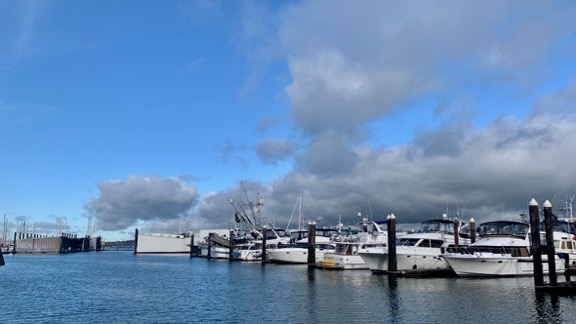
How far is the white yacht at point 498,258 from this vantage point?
200ft

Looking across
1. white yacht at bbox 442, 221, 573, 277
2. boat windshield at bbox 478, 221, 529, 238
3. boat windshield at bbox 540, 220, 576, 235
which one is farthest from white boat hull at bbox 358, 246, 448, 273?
boat windshield at bbox 540, 220, 576, 235

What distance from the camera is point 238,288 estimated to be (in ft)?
188

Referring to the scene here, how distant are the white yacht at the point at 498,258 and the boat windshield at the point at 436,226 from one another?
908 centimetres

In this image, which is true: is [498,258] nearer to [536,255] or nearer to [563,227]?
[536,255]

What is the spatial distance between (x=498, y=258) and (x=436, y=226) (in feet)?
56.3

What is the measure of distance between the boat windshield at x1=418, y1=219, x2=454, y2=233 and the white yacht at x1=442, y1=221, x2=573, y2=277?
9077mm

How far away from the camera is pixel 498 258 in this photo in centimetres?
6078

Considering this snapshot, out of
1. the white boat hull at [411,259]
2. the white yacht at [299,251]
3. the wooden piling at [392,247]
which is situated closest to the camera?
the wooden piling at [392,247]

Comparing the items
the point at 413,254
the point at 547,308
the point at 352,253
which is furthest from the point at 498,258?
the point at 352,253

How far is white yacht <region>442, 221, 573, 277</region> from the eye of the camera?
60.9 metres

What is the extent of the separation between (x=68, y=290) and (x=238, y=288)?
18.7 meters

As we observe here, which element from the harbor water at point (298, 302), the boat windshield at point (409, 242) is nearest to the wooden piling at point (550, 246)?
the harbor water at point (298, 302)

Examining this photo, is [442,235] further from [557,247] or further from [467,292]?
[467,292]

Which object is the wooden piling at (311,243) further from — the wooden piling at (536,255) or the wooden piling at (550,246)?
the wooden piling at (550,246)
